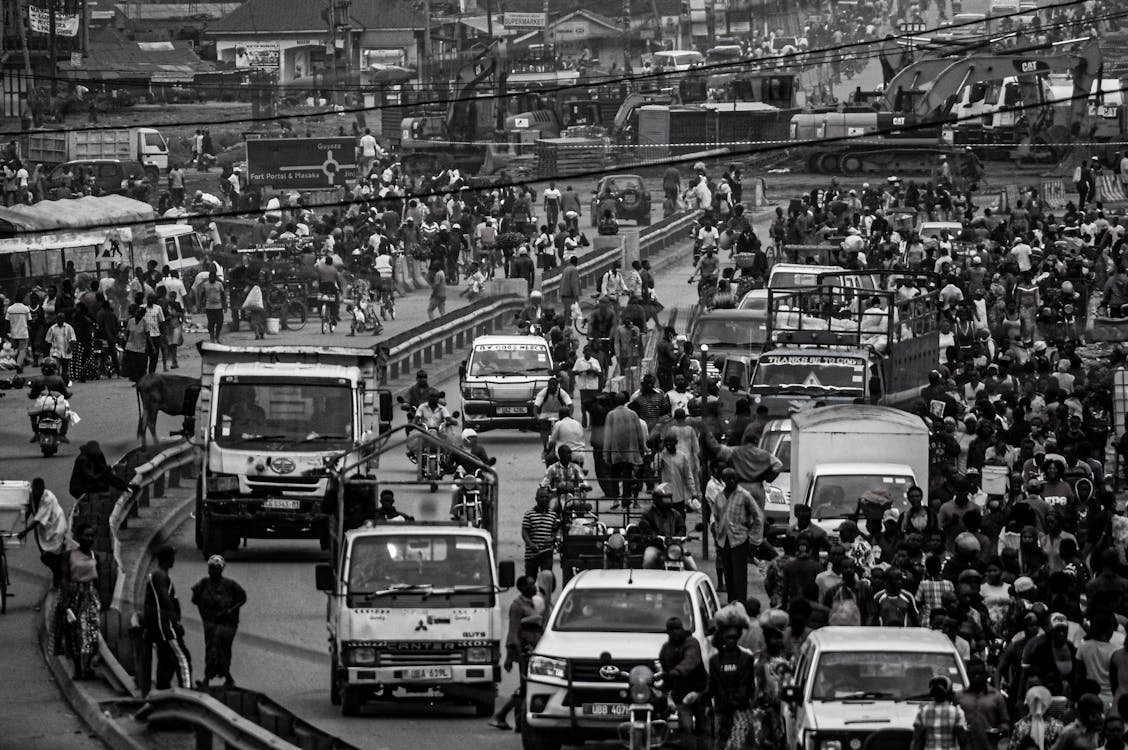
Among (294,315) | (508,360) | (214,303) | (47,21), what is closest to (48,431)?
(508,360)

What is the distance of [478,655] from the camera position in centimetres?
1939

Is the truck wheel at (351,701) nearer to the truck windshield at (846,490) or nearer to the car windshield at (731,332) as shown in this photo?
the truck windshield at (846,490)

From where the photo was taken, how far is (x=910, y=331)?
113 feet

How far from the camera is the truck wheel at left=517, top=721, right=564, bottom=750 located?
57.6ft

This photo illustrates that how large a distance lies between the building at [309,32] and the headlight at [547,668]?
110787 millimetres

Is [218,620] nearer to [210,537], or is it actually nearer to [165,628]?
[165,628]

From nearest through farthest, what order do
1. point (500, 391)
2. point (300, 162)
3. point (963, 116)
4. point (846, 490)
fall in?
1. point (846, 490)
2. point (500, 391)
3. point (300, 162)
4. point (963, 116)

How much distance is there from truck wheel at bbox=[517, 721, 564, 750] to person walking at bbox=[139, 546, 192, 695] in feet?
9.93

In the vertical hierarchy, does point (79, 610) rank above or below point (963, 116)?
below

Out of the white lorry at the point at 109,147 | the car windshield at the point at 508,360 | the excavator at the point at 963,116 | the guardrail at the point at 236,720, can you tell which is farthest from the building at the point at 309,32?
the guardrail at the point at 236,720

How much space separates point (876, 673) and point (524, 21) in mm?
118626

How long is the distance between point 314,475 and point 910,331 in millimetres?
11525

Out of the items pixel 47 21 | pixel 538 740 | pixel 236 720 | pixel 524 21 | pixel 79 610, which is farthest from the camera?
pixel 524 21

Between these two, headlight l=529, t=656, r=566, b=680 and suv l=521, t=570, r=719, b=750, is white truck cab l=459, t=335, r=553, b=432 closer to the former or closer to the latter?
suv l=521, t=570, r=719, b=750
